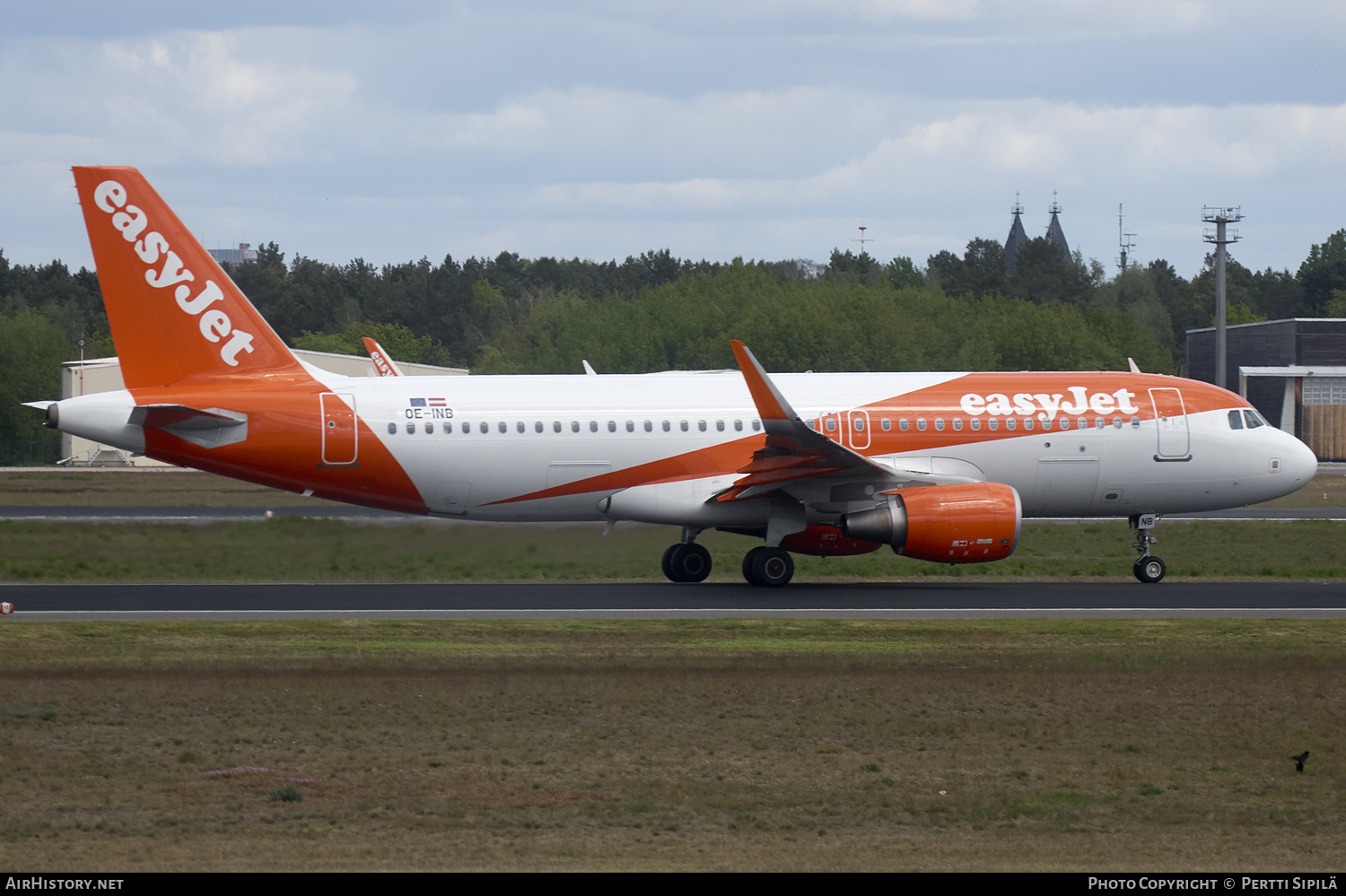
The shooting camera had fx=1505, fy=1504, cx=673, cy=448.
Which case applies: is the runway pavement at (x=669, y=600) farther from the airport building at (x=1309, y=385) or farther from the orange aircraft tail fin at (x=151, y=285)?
the airport building at (x=1309, y=385)

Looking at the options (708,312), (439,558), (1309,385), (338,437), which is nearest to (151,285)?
(338,437)

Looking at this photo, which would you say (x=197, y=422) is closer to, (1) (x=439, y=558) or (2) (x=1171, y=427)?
(1) (x=439, y=558)

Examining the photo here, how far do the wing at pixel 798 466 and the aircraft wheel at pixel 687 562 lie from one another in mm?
1414

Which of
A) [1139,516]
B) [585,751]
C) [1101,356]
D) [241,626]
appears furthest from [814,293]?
[585,751]

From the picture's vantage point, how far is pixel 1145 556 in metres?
27.4

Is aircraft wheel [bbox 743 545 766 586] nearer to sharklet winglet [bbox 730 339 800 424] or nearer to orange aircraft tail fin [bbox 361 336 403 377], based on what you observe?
sharklet winglet [bbox 730 339 800 424]

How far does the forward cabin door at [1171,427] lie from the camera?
27797 mm

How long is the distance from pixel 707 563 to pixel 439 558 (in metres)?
4.76

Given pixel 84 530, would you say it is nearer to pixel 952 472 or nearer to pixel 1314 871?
pixel 952 472

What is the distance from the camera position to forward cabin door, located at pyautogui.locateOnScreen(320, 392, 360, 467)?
1020 inches

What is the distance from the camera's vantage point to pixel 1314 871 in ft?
30.0

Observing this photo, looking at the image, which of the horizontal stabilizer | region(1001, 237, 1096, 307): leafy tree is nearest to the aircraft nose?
the horizontal stabilizer

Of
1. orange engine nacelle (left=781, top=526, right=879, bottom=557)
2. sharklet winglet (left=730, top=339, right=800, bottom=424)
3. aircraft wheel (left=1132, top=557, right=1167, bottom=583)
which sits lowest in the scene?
aircraft wheel (left=1132, top=557, right=1167, bottom=583)

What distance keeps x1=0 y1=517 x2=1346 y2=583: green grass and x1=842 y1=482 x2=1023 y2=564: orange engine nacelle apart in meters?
3.47
